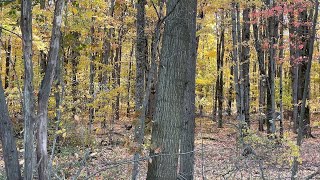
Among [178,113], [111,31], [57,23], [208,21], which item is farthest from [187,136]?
[111,31]

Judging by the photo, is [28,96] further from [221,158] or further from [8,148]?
[221,158]

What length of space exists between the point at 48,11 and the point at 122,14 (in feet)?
32.7

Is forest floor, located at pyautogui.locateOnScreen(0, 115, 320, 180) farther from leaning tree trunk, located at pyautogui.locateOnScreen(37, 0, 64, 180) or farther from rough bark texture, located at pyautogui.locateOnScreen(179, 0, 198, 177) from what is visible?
leaning tree trunk, located at pyautogui.locateOnScreen(37, 0, 64, 180)

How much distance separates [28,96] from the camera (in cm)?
259

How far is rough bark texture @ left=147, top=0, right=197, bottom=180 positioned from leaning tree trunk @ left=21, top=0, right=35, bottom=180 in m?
3.19

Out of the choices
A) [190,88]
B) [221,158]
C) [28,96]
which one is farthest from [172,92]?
[221,158]

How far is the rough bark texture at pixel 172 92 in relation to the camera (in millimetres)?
5699

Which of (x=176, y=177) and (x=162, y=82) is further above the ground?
(x=162, y=82)

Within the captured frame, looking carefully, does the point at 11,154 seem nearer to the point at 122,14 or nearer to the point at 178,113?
the point at 178,113

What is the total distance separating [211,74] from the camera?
22.6 metres

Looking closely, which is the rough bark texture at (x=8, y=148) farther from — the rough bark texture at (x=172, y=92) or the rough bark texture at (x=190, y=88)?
the rough bark texture at (x=190, y=88)

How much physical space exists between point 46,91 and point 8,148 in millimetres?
1619

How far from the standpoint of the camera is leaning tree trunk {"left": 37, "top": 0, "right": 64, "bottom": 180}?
2910 millimetres

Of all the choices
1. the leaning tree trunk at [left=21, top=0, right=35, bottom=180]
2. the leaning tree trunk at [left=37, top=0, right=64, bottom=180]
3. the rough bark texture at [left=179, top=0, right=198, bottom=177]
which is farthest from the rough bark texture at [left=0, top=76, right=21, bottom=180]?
the rough bark texture at [left=179, top=0, right=198, bottom=177]
